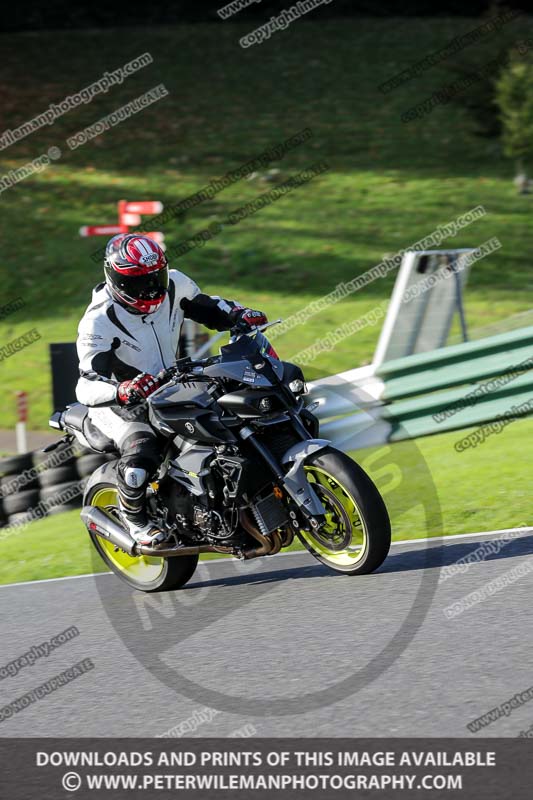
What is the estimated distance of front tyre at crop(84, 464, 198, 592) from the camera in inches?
277

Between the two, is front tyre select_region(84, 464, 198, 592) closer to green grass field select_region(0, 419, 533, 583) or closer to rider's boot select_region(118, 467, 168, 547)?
rider's boot select_region(118, 467, 168, 547)

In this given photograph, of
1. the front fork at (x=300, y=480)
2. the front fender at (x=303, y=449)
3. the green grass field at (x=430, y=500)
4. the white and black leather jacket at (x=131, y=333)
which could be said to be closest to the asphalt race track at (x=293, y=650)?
the front fork at (x=300, y=480)

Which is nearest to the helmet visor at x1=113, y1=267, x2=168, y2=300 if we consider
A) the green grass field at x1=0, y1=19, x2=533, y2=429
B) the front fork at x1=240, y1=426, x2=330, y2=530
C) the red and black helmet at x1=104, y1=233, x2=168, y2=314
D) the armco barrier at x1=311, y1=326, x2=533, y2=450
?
the red and black helmet at x1=104, y1=233, x2=168, y2=314

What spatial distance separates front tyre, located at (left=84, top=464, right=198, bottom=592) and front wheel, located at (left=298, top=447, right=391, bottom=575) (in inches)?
35.0

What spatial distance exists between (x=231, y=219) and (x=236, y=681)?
57.9ft

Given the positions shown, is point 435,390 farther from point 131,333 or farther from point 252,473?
point 252,473

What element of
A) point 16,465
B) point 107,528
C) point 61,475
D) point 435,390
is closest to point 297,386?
point 107,528

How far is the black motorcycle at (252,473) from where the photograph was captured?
244 inches

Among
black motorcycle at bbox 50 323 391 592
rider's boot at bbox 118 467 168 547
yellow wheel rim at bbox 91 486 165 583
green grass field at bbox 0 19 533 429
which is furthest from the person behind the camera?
green grass field at bbox 0 19 533 429

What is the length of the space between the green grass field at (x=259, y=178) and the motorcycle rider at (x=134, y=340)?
813 cm

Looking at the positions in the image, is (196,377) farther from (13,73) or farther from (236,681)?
(13,73)

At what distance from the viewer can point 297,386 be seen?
6.51 metres

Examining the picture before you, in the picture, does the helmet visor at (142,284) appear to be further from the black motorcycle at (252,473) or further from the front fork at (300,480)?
the front fork at (300,480)
